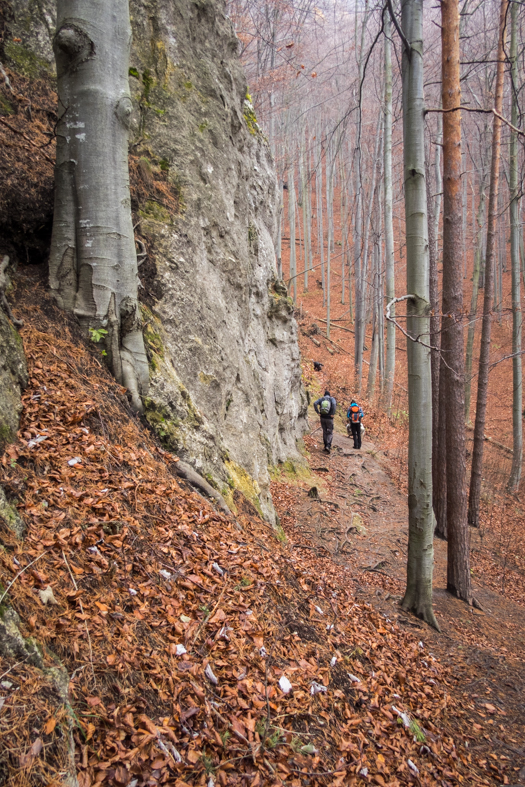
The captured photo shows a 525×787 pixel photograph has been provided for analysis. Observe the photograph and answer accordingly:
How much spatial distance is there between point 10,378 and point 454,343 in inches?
264

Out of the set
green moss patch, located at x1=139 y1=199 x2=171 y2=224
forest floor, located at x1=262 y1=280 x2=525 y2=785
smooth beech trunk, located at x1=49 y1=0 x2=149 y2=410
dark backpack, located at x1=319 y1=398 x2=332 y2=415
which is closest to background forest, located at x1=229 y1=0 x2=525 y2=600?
forest floor, located at x1=262 y1=280 x2=525 y2=785

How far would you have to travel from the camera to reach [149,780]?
1.81 meters

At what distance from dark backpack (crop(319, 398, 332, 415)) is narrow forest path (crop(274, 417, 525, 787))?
1.33m

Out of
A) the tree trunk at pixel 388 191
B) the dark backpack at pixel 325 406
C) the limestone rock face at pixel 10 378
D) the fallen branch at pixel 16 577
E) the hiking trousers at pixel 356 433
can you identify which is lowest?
the hiking trousers at pixel 356 433

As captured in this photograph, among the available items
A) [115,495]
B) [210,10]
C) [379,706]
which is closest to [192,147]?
[210,10]

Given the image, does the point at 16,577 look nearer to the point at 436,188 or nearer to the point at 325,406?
the point at 325,406

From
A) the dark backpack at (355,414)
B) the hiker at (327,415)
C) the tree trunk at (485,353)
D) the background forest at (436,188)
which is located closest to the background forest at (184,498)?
the background forest at (436,188)

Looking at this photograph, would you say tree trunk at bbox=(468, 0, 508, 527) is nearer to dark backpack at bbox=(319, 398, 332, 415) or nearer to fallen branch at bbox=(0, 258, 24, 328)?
dark backpack at bbox=(319, 398, 332, 415)

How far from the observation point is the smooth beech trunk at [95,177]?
3816 mm

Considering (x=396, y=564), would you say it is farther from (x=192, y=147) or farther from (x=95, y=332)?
(x=192, y=147)

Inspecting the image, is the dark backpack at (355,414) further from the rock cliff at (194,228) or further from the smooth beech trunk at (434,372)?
the rock cliff at (194,228)

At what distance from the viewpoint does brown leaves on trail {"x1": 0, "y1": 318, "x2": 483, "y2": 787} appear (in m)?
1.93

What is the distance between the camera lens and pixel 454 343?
7367 mm

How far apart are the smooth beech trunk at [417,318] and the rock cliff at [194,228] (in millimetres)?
2273
